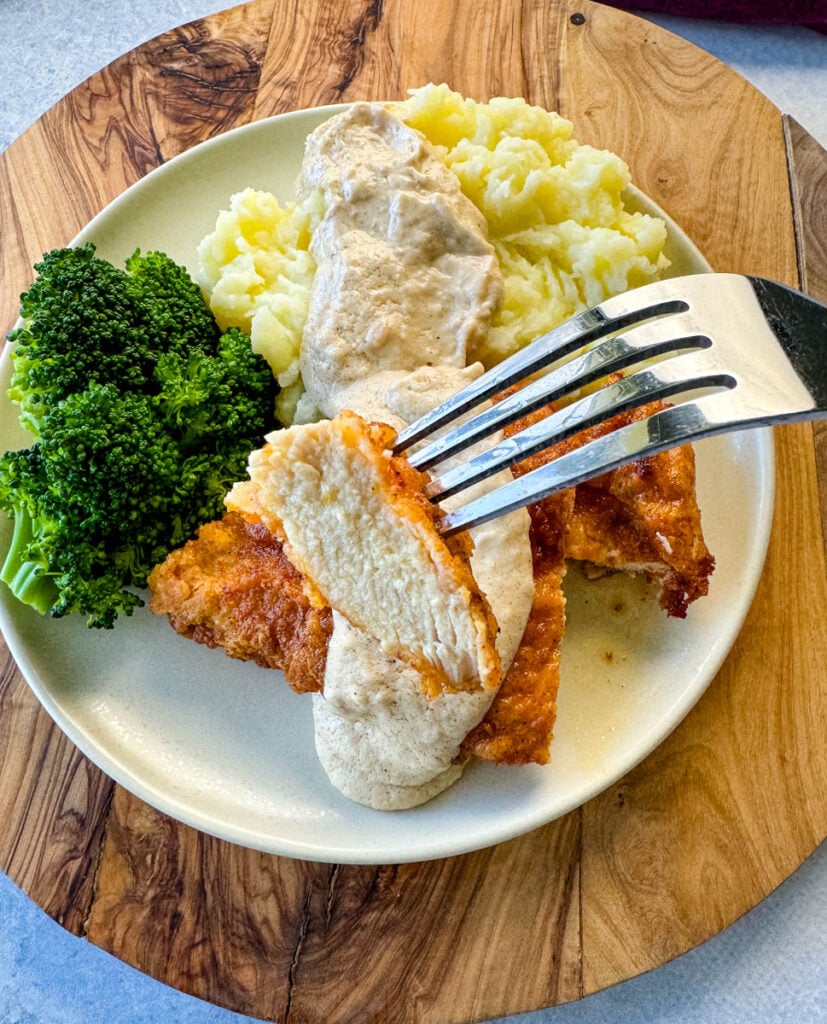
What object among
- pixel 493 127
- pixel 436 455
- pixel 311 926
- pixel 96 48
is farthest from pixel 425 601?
pixel 96 48

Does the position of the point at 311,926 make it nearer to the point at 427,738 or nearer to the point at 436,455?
the point at 427,738

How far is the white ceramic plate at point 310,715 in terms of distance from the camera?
3229 mm

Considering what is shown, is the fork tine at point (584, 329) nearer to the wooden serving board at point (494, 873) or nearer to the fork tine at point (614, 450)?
the fork tine at point (614, 450)

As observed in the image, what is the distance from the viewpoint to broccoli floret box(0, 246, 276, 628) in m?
3.24

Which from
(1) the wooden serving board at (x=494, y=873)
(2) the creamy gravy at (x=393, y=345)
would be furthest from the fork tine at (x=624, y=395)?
(1) the wooden serving board at (x=494, y=873)

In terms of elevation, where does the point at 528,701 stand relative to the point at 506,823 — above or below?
above

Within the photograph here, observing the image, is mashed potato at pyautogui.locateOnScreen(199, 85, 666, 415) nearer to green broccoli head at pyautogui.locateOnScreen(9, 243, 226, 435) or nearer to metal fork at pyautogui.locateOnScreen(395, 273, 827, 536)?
green broccoli head at pyautogui.locateOnScreen(9, 243, 226, 435)

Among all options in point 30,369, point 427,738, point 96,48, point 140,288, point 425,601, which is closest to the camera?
point 425,601

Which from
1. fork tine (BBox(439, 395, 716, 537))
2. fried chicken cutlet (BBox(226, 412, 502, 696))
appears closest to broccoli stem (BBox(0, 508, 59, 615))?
fried chicken cutlet (BBox(226, 412, 502, 696))

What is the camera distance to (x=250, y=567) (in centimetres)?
343

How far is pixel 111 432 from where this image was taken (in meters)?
3.23

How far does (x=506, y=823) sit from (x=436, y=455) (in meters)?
1.26

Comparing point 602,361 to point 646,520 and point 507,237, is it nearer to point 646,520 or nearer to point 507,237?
point 646,520

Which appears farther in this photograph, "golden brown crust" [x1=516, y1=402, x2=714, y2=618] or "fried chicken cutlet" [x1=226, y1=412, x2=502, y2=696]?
"golden brown crust" [x1=516, y1=402, x2=714, y2=618]
